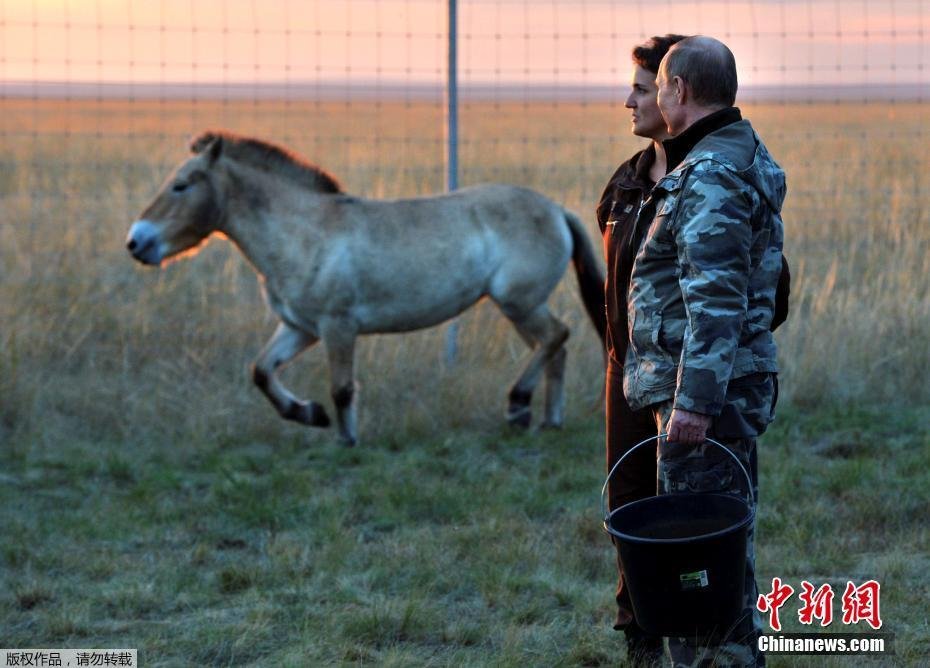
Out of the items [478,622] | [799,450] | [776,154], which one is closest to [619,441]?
[478,622]

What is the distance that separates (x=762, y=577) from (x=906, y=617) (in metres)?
0.64

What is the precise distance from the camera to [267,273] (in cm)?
727

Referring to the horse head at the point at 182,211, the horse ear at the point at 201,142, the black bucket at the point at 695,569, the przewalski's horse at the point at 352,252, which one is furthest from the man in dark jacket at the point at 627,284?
the horse ear at the point at 201,142

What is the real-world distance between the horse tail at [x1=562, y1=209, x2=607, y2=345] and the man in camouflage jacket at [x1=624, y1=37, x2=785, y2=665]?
4.07 meters

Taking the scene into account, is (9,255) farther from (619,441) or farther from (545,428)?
(619,441)

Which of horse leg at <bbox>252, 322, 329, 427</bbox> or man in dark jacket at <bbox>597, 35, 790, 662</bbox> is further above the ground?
man in dark jacket at <bbox>597, 35, 790, 662</bbox>

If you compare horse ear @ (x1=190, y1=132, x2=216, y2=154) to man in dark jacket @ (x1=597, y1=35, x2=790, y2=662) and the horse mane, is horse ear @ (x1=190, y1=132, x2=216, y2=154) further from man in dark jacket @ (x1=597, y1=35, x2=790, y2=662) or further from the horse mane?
man in dark jacket @ (x1=597, y1=35, x2=790, y2=662)

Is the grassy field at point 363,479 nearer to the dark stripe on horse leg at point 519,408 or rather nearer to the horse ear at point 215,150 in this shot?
the dark stripe on horse leg at point 519,408

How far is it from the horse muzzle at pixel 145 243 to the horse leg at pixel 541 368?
2.20 metres

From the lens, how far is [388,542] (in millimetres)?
5480

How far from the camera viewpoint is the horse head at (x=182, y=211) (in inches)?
283

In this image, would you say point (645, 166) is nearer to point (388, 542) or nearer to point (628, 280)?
point (628, 280)

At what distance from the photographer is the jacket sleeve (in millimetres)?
3113

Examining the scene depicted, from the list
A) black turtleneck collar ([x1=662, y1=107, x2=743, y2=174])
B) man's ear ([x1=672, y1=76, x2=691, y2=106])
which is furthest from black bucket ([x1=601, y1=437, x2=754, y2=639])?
man's ear ([x1=672, y1=76, x2=691, y2=106])
